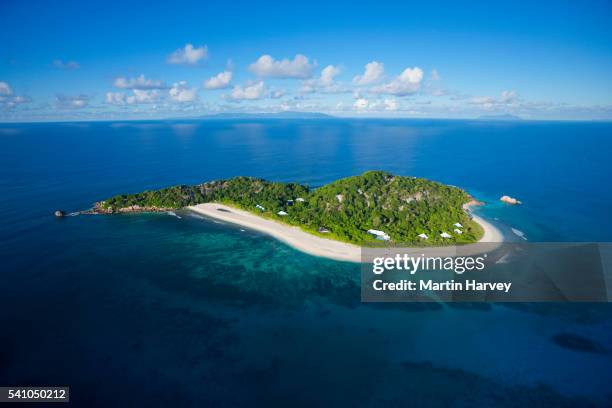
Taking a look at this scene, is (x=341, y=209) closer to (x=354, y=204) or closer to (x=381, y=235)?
(x=354, y=204)

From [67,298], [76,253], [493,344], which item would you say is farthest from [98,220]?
[493,344]

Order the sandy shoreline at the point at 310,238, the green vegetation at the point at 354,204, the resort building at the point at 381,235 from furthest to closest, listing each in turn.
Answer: the green vegetation at the point at 354,204 < the resort building at the point at 381,235 < the sandy shoreline at the point at 310,238

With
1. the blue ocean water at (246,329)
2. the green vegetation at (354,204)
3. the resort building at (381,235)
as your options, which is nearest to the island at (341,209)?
the green vegetation at (354,204)

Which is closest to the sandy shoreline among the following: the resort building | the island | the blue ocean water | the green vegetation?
the island

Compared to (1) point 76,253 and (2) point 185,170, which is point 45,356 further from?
(2) point 185,170

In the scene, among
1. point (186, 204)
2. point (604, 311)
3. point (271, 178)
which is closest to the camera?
point (604, 311)

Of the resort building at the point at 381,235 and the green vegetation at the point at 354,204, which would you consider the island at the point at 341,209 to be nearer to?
the green vegetation at the point at 354,204

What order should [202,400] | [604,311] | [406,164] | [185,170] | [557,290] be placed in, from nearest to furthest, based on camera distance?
[202,400] → [604,311] → [557,290] → [185,170] → [406,164]
